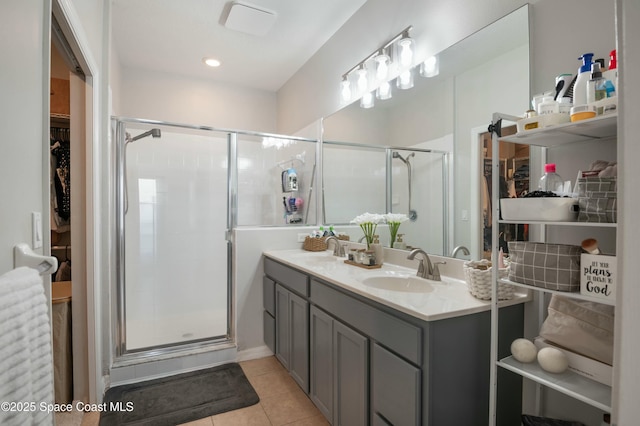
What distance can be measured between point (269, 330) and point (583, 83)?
2.40 meters

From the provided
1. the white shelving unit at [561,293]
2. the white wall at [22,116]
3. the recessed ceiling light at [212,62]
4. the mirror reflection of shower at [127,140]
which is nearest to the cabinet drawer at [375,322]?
the white shelving unit at [561,293]

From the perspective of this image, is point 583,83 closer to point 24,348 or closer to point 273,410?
point 24,348

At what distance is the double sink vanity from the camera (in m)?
1.14

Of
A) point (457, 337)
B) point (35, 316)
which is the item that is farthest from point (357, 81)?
point (35, 316)

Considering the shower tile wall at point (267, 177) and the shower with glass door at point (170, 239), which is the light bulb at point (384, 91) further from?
the shower with glass door at point (170, 239)

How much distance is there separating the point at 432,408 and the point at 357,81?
2.19 metres

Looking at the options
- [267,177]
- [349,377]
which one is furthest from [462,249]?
[267,177]

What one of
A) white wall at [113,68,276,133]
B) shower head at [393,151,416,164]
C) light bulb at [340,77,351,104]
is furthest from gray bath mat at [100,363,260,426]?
white wall at [113,68,276,133]

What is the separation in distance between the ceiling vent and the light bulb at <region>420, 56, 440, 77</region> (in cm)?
128

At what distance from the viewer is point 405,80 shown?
2.00 meters

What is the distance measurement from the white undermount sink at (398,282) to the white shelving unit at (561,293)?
1.83 ft

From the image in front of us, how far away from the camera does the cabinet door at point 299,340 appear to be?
196cm

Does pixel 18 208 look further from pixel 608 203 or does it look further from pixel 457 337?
pixel 608 203

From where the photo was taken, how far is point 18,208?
36.6 inches
